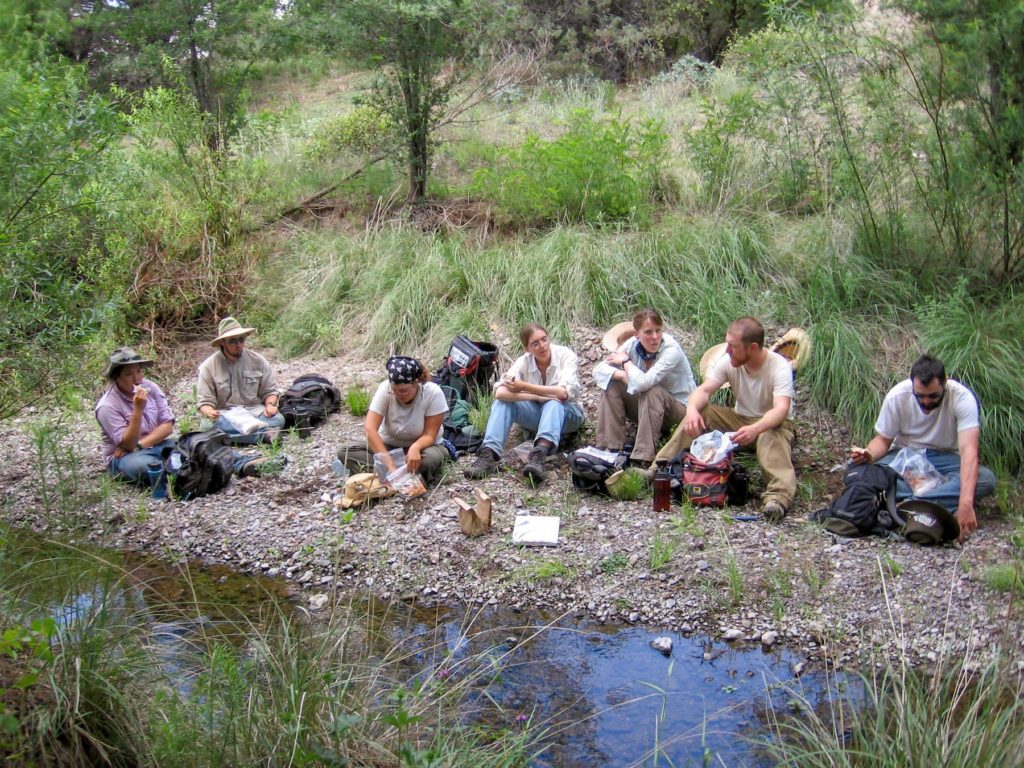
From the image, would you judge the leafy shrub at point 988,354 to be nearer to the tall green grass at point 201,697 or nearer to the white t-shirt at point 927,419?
the white t-shirt at point 927,419

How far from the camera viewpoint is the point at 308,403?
25.7ft

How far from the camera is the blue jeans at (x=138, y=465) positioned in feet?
21.9

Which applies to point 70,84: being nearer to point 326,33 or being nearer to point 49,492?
point 49,492

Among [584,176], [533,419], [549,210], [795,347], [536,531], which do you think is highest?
[584,176]

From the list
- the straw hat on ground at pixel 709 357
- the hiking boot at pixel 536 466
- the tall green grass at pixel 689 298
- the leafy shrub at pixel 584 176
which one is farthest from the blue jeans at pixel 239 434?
the leafy shrub at pixel 584 176

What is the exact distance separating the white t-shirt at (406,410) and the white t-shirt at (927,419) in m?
2.78

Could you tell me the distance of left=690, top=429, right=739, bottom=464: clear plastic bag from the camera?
19.8 feet

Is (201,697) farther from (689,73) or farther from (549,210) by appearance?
(689,73)

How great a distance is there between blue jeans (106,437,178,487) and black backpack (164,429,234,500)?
0.22 ft

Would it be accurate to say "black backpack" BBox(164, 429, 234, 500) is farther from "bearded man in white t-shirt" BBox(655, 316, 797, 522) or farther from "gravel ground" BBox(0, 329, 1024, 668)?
"bearded man in white t-shirt" BBox(655, 316, 797, 522)

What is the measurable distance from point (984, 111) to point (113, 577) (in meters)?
6.20

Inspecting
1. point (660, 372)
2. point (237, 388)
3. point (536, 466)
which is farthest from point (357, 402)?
point (660, 372)

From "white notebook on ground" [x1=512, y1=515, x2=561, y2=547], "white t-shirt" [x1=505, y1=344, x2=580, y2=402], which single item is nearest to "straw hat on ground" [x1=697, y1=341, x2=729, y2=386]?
"white t-shirt" [x1=505, y1=344, x2=580, y2=402]

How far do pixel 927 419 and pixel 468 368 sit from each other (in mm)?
3301
